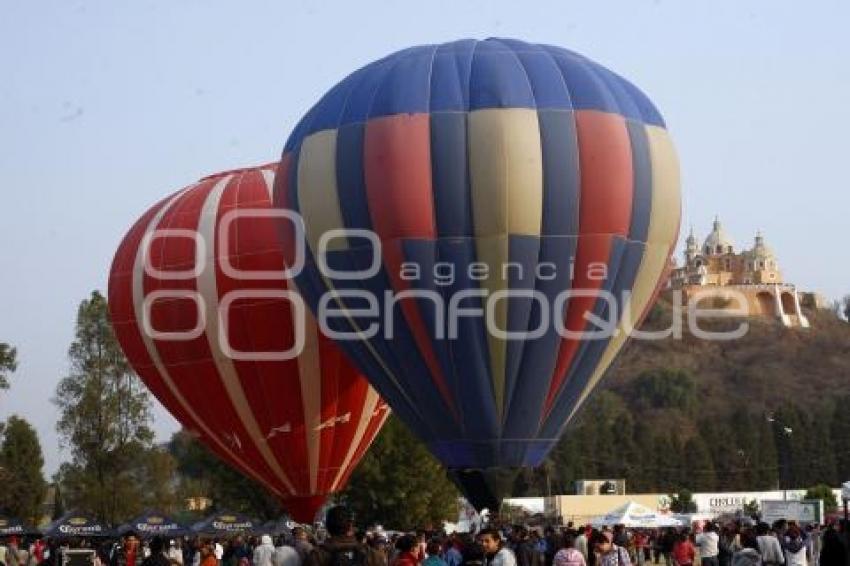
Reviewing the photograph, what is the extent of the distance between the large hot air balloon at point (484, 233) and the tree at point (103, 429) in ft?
83.7

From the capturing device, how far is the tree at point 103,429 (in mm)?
50000

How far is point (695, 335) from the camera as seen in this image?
172 metres

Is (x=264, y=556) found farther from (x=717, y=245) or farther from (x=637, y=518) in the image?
(x=717, y=245)

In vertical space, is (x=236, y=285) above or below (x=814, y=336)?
below

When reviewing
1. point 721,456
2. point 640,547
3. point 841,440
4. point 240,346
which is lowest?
point 640,547

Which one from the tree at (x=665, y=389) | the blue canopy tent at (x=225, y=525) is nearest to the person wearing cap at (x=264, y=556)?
the blue canopy tent at (x=225, y=525)

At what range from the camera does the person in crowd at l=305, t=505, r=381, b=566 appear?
9.02 m

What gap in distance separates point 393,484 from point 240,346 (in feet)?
64.1

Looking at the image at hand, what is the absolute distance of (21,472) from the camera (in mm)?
62281

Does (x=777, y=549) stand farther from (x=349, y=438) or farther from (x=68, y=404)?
(x=68, y=404)

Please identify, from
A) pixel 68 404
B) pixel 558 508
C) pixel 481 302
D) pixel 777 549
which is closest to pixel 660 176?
pixel 481 302

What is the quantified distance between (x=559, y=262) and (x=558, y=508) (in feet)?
139

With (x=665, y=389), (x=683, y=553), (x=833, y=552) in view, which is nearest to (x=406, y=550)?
(x=833, y=552)

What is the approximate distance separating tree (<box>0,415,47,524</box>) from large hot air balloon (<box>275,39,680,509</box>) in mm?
33351
